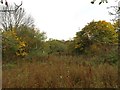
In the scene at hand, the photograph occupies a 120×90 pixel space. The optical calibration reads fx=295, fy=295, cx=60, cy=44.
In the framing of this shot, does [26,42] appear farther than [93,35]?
Yes

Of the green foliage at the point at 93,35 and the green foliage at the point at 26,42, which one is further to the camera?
the green foliage at the point at 26,42

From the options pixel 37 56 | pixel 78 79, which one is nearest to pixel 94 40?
pixel 37 56

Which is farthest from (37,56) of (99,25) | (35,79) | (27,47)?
→ (35,79)

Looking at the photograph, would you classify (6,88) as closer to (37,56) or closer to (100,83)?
(100,83)

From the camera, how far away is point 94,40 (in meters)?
29.5

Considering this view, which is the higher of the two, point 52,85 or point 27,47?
point 27,47

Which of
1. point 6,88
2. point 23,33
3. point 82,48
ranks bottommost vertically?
point 6,88

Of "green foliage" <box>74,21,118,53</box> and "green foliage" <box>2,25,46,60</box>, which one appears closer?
"green foliage" <box>74,21,118,53</box>

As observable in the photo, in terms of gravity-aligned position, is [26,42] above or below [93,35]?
below

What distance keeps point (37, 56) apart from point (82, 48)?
4.71 meters

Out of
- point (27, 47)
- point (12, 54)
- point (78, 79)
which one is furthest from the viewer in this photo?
point (27, 47)

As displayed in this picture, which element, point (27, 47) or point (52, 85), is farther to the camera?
point (27, 47)

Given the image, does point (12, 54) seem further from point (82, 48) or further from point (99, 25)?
point (99, 25)

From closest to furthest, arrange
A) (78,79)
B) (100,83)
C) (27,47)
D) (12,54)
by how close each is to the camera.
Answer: (100,83) → (78,79) → (12,54) → (27,47)
